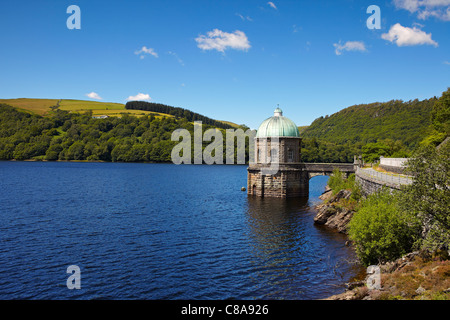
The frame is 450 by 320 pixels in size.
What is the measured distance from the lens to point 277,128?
65938 mm

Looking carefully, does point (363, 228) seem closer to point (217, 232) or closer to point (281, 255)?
point (281, 255)

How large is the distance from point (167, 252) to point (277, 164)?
3647 centimetres

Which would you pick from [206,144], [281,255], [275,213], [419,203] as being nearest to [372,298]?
[419,203]

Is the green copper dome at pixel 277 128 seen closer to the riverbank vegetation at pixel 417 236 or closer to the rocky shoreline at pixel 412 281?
the riverbank vegetation at pixel 417 236

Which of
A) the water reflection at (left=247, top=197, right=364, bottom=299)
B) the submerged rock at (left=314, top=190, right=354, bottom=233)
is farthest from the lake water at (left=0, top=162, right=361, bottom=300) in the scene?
the submerged rock at (left=314, top=190, right=354, bottom=233)

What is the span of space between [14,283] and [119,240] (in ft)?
37.6

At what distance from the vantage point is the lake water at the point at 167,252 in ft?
78.6

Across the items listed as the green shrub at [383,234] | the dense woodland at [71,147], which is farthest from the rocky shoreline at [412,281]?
the dense woodland at [71,147]

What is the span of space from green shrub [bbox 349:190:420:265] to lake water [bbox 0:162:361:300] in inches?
92.3

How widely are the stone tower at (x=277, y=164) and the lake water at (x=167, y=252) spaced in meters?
8.86

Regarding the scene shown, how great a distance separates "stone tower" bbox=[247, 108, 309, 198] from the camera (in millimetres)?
64312

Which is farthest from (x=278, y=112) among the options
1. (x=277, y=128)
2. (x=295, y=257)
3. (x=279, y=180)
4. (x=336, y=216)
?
(x=295, y=257)

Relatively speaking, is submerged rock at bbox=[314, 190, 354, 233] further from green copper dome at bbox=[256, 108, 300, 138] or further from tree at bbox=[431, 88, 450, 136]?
tree at bbox=[431, 88, 450, 136]

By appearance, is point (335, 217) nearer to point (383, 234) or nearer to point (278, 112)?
point (383, 234)
